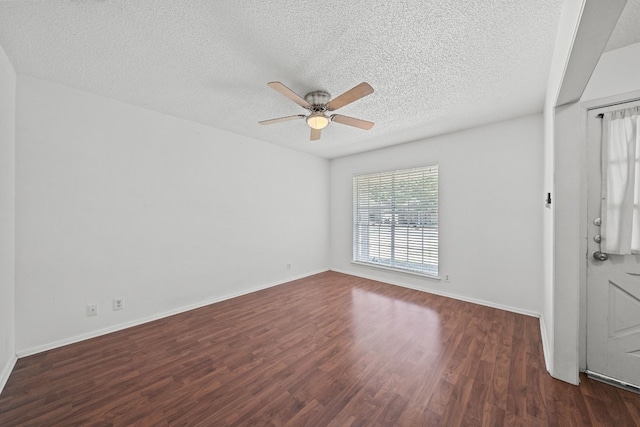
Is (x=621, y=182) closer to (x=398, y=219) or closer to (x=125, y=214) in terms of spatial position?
(x=398, y=219)

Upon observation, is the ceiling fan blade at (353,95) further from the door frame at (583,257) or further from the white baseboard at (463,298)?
the white baseboard at (463,298)

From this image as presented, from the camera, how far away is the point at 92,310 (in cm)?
254

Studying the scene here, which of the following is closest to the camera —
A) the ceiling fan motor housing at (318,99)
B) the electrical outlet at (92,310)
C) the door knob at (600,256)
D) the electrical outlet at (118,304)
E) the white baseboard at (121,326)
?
the door knob at (600,256)

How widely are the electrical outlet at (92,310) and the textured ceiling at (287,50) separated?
2.28 metres

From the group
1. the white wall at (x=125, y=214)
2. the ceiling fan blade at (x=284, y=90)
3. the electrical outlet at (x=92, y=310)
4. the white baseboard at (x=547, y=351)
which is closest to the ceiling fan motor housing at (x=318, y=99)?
the ceiling fan blade at (x=284, y=90)

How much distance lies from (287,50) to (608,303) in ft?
10.3

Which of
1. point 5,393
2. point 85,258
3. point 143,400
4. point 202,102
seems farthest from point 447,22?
point 5,393

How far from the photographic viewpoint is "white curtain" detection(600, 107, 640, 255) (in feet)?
5.67

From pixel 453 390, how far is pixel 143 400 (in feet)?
7.36

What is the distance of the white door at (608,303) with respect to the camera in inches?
69.1

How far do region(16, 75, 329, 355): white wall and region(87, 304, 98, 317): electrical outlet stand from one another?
1.6 inches

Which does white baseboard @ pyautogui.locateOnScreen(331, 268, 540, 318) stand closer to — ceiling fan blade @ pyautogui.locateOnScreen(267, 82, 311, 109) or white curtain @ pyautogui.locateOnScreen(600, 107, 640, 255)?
white curtain @ pyautogui.locateOnScreen(600, 107, 640, 255)

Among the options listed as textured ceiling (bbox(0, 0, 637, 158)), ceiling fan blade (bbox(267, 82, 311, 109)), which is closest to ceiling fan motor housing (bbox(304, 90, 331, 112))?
textured ceiling (bbox(0, 0, 637, 158))

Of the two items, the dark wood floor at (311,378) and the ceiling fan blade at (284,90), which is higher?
the ceiling fan blade at (284,90)
